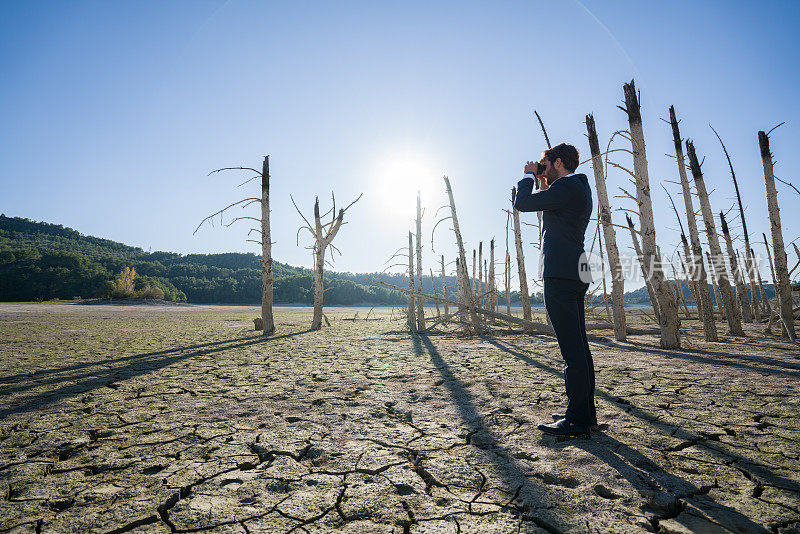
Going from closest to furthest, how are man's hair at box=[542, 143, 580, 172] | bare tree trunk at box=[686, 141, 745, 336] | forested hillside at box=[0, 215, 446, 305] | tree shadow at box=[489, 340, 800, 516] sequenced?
1. tree shadow at box=[489, 340, 800, 516]
2. man's hair at box=[542, 143, 580, 172]
3. bare tree trunk at box=[686, 141, 745, 336]
4. forested hillside at box=[0, 215, 446, 305]

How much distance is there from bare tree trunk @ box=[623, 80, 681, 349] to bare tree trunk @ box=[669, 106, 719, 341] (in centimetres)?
179

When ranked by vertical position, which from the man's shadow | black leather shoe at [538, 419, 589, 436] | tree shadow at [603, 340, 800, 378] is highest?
black leather shoe at [538, 419, 589, 436]

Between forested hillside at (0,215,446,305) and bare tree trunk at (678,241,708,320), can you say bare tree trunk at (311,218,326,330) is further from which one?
forested hillside at (0,215,446,305)

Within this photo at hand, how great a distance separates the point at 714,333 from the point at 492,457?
28.0 feet

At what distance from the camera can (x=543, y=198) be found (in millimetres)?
2535

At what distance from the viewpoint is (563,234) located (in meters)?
2.56

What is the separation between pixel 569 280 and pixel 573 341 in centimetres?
44

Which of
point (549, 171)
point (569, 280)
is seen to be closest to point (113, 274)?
point (549, 171)

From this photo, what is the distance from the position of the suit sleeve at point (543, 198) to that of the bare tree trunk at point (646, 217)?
5.34m

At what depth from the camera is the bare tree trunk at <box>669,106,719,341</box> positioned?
7.79 metres

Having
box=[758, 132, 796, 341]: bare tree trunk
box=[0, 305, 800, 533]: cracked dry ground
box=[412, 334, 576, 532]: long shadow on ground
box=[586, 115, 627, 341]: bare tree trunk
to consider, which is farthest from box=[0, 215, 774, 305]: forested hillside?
box=[412, 334, 576, 532]: long shadow on ground

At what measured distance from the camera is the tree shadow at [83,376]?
12.3 ft

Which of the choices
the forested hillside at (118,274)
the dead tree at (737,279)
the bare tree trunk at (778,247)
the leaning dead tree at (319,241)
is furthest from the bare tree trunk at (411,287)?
the forested hillside at (118,274)

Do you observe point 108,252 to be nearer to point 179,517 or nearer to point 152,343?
point 152,343
